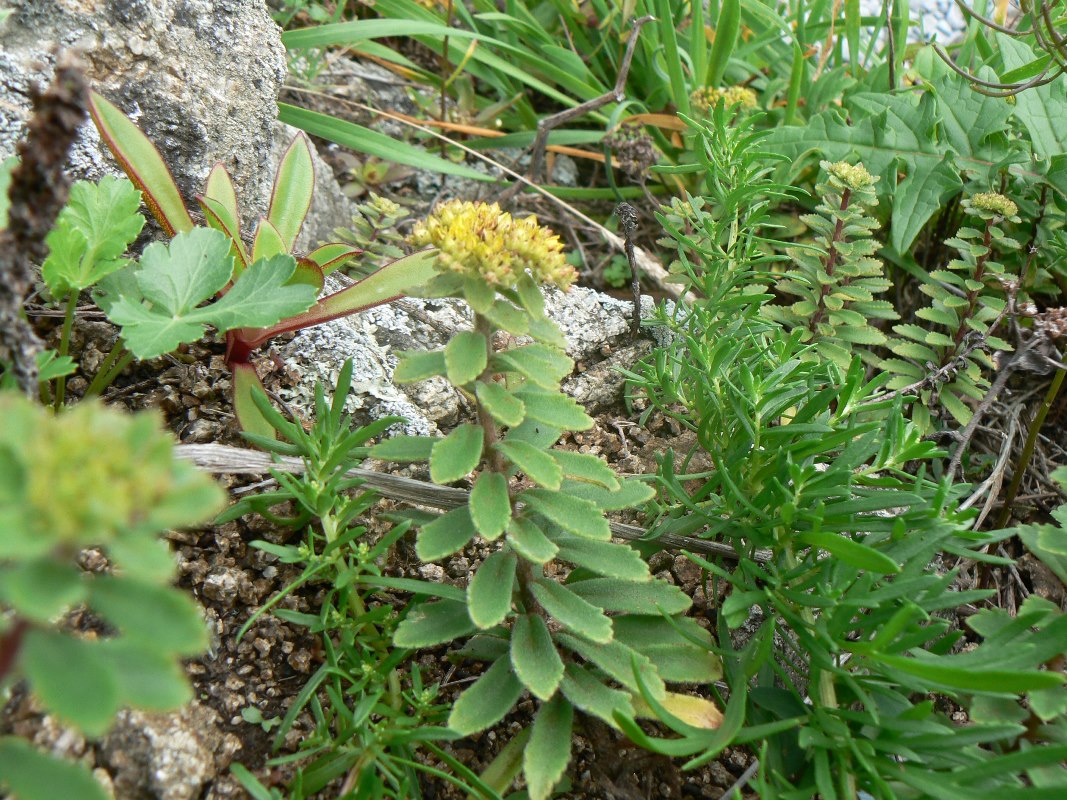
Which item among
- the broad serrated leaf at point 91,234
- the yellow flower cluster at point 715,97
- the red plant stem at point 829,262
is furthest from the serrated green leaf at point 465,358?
the yellow flower cluster at point 715,97

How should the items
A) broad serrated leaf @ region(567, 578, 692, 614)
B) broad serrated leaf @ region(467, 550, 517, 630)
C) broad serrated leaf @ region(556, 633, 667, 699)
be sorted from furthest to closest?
broad serrated leaf @ region(567, 578, 692, 614) < broad serrated leaf @ region(556, 633, 667, 699) < broad serrated leaf @ region(467, 550, 517, 630)

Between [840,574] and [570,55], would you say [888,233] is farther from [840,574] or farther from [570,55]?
[840,574]

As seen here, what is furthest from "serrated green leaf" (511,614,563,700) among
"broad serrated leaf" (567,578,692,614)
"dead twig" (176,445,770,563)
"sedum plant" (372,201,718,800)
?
"dead twig" (176,445,770,563)

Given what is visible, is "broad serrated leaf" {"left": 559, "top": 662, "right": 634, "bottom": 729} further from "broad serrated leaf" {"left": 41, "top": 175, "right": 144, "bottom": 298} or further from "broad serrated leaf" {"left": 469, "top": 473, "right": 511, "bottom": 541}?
"broad serrated leaf" {"left": 41, "top": 175, "right": 144, "bottom": 298}

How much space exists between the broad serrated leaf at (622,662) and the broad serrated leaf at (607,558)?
14cm

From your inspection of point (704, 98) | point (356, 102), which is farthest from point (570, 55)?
point (356, 102)

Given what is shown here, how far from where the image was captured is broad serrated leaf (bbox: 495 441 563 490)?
58.7 inches

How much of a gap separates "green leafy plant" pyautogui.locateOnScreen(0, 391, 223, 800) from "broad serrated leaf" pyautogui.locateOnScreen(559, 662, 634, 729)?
0.85 meters

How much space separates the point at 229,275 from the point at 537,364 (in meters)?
0.80

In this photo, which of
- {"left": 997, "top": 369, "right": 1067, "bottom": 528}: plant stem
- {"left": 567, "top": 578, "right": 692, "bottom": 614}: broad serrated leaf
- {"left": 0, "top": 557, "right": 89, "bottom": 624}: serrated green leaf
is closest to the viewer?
{"left": 0, "top": 557, "right": 89, "bottom": 624}: serrated green leaf

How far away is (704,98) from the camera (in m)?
3.06

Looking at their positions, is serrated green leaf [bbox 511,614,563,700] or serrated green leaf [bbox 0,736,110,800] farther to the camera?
serrated green leaf [bbox 511,614,563,700]

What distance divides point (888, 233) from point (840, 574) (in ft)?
5.96

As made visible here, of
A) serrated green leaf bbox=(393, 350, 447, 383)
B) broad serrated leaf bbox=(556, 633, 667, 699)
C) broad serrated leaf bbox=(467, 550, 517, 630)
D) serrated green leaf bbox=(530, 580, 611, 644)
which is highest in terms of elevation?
serrated green leaf bbox=(393, 350, 447, 383)
